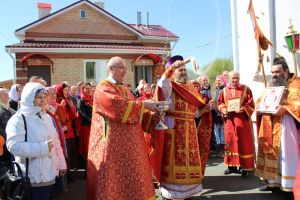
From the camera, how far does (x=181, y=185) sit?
475 centimetres

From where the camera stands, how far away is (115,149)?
3.83 metres

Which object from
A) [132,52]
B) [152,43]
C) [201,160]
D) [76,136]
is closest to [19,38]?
[132,52]

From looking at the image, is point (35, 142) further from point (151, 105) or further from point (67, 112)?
point (67, 112)

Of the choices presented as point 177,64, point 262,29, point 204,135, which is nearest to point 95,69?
point 262,29

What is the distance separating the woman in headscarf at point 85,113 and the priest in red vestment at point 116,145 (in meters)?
2.66

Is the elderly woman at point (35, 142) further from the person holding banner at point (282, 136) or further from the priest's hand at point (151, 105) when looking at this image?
the person holding banner at point (282, 136)

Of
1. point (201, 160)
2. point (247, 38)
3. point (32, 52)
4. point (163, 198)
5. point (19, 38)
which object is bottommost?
point (163, 198)

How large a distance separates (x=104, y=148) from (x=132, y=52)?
15241mm

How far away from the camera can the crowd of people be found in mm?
3363

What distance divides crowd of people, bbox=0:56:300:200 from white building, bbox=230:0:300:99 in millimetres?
1763

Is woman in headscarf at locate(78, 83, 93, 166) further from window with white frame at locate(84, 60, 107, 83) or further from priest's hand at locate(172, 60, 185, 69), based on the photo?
window with white frame at locate(84, 60, 107, 83)

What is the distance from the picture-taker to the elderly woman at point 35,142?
317cm

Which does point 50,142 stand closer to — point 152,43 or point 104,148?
point 104,148

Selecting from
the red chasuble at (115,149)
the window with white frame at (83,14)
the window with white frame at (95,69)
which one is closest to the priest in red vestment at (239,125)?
the red chasuble at (115,149)
